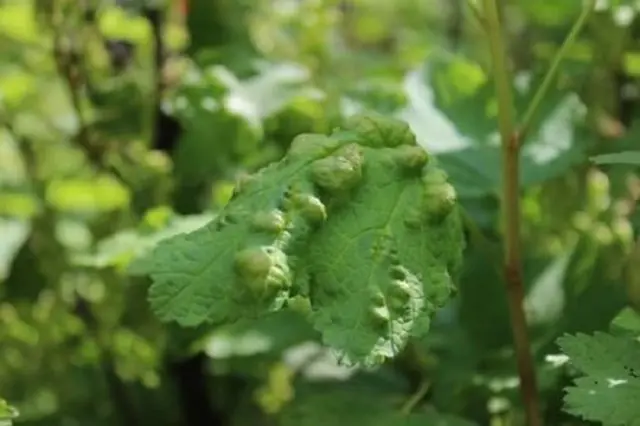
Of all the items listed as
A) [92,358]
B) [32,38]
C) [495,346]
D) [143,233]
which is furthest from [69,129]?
[495,346]

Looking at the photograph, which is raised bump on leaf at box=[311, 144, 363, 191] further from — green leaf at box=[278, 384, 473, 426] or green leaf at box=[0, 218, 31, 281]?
green leaf at box=[0, 218, 31, 281]

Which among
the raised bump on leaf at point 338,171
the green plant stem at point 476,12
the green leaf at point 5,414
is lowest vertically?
the green leaf at point 5,414

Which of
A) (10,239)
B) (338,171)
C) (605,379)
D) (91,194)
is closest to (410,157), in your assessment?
(338,171)

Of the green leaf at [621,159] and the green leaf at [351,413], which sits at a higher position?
the green leaf at [621,159]

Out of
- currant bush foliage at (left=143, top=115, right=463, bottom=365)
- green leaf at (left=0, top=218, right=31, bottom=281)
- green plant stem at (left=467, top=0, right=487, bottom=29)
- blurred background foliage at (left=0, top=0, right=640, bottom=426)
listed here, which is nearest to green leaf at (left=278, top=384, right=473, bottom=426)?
blurred background foliage at (left=0, top=0, right=640, bottom=426)

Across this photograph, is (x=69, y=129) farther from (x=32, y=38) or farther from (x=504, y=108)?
(x=504, y=108)

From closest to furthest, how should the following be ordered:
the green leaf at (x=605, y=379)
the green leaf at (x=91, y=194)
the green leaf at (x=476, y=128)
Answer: the green leaf at (x=605, y=379) → the green leaf at (x=476, y=128) → the green leaf at (x=91, y=194)

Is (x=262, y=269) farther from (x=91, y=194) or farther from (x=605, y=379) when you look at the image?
(x=91, y=194)

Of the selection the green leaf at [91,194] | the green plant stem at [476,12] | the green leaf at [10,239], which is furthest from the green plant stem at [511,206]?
the green leaf at [10,239]

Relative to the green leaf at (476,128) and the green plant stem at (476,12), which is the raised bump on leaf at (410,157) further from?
the green leaf at (476,128)
